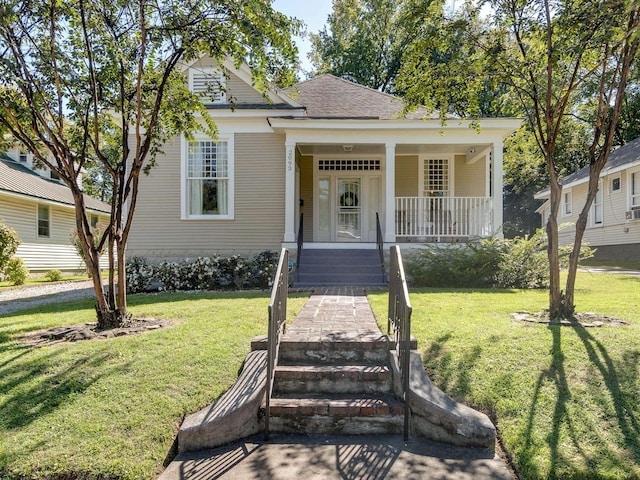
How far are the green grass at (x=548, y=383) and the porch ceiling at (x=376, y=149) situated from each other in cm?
689

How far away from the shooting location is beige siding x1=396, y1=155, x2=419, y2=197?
13.3 m

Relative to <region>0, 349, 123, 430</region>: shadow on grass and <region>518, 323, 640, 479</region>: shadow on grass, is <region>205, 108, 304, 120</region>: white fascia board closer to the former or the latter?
<region>0, 349, 123, 430</region>: shadow on grass

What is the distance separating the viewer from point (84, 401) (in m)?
3.70

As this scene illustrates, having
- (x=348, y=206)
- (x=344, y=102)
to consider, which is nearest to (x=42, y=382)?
(x=348, y=206)

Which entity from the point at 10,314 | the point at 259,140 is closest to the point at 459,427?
the point at 10,314

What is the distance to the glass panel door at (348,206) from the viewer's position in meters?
13.4

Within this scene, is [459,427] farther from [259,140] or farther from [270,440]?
[259,140]

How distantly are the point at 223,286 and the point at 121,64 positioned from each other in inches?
→ 229

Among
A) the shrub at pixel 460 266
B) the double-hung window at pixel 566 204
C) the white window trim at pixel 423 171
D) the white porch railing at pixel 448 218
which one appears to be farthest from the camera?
the double-hung window at pixel 566 204

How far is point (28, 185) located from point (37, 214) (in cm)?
124

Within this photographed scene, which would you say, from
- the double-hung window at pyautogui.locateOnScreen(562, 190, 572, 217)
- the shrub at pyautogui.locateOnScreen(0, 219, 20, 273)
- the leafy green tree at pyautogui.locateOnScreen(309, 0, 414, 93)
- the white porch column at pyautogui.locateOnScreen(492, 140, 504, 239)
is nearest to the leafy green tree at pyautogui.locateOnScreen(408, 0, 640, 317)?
the white porch column at pyautogui.locateOnScreen(492, 140, 504, 239)

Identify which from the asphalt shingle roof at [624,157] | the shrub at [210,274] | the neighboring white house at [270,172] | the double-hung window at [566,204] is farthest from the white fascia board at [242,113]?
the double-hung window at [566,204]

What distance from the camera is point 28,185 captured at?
17953 millimetres

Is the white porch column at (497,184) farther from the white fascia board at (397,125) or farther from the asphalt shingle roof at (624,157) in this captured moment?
the asphalt shingle roof at (624,157)
